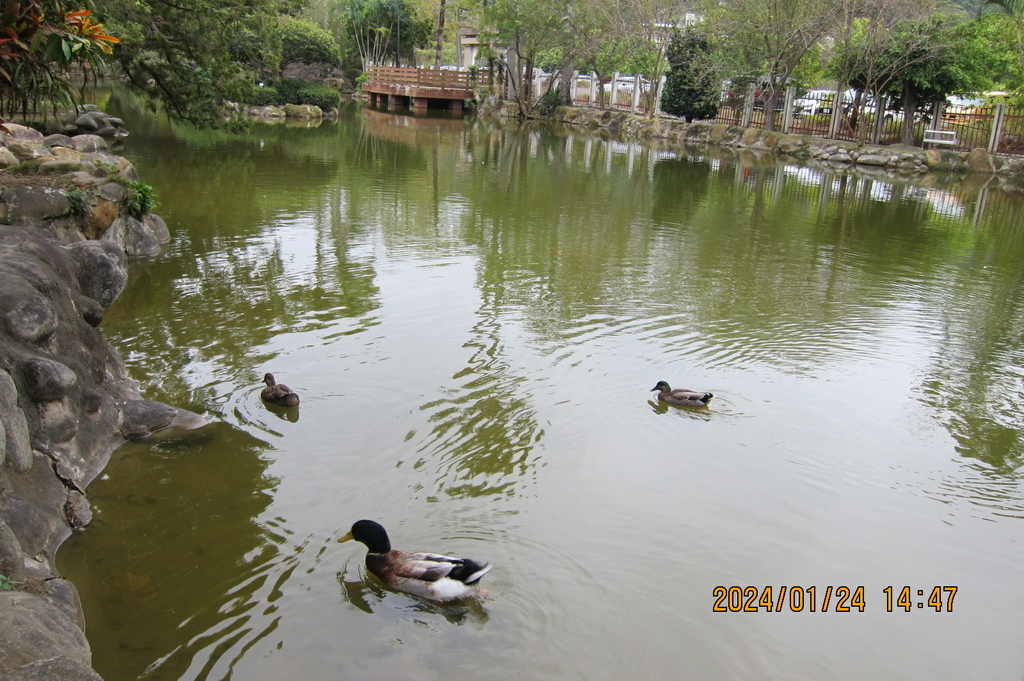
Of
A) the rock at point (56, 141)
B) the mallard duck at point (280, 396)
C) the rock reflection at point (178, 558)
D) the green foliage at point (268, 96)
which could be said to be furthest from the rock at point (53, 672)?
the green foliage at point (268, 96)

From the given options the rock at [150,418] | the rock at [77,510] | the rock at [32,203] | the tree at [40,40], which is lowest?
the rock at [77,510]

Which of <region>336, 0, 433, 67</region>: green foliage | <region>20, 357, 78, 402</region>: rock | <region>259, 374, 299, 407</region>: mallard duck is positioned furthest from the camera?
<region>336, 0, 433, 67</region>: green foliage

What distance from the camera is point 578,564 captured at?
500 centimetres

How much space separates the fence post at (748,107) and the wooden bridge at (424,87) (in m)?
17.8

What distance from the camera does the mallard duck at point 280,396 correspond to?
6695mm

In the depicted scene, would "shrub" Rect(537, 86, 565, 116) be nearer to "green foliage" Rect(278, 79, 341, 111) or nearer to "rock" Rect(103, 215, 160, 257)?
"green foliage" Rect(278, 79, 341, 111)

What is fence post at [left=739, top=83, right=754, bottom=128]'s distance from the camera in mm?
35381

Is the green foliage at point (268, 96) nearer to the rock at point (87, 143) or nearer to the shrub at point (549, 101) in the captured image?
the shrub at point (549, 101)

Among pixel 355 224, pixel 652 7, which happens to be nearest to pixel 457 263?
pixel 355 224

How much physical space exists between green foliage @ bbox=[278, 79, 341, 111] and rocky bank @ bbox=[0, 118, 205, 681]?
3188 centimetres

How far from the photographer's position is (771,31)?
29.7 m

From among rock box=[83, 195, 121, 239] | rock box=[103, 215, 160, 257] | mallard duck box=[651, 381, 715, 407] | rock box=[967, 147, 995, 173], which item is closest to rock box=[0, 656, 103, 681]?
mallard duck box=[651, 381, 715, 407]

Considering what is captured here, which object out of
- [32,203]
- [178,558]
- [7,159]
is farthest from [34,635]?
[7,159]

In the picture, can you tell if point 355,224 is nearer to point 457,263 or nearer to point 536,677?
point 457,263
